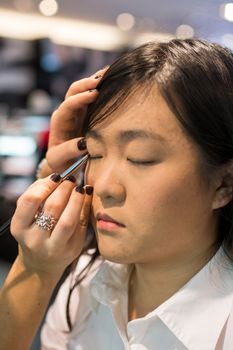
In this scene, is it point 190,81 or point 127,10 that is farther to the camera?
point 127,10

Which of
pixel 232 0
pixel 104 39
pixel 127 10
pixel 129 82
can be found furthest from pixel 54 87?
pixel 129 82

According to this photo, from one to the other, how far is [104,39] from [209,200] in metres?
2.12

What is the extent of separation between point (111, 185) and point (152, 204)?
0.07 m

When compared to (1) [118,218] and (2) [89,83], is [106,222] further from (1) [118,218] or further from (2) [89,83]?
(2) [89,83]

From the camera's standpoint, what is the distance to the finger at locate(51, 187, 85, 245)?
71 centimetres

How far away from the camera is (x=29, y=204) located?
0.70m

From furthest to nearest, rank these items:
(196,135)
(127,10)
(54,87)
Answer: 1. (54,87)
2. (127,10)
3. (196,135)

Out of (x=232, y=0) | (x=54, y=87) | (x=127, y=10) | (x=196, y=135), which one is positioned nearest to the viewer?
(x=196, y=135)

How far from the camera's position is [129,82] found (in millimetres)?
688

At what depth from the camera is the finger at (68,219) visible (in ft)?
2.32

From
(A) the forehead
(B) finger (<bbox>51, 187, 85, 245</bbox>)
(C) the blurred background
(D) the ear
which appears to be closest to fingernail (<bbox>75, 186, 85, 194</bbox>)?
(B) finger (<bbox>51, 187, 85, 245</bbox>)

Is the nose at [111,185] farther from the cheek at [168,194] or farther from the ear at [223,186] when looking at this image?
the ear at [223,186]

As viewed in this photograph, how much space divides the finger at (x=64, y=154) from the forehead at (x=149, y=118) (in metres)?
0.13

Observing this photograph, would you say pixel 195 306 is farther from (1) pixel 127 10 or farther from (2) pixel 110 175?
(1) pixel 127 10
